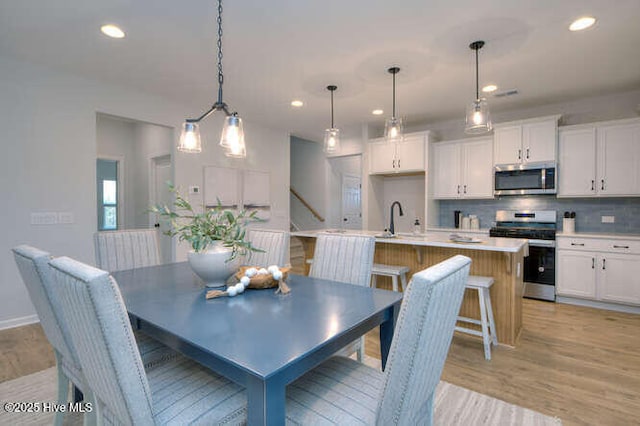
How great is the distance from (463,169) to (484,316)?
2.78 metres

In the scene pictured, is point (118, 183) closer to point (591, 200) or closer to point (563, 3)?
point (563, 3)

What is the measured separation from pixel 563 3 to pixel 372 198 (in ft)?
11.7

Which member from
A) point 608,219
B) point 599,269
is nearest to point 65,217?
point 599,269

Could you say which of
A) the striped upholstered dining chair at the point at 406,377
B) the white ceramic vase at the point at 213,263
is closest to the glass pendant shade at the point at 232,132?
the white ceramic vase at the point at 213,263

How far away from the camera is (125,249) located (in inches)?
92.4

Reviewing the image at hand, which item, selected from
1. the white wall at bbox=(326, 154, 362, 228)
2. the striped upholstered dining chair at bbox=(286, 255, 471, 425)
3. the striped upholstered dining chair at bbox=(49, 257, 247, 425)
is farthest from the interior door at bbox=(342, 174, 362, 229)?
the striped upholstered dining chair at bbox=(49, 257, 247, 425)

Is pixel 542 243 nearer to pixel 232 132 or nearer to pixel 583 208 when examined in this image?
pixel 583 208

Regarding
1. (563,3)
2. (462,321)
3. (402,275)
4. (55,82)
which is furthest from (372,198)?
(55,82)

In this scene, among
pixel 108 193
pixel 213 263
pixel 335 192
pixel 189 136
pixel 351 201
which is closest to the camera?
pixel 213 263

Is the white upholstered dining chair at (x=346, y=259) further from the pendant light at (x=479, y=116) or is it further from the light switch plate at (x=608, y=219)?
the light switch plate at (x=608, y=219)

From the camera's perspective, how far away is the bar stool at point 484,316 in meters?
2.45

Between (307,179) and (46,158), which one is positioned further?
(307,179)

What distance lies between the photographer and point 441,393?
199 cm

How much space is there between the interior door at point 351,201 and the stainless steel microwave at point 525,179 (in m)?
3.04
